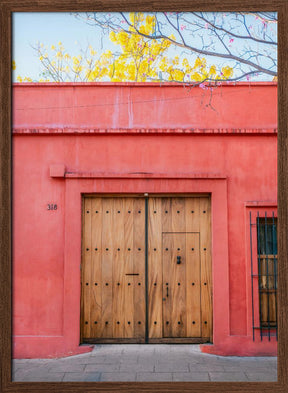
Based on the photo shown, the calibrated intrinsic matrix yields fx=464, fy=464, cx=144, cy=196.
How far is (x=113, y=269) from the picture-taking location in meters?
7.16

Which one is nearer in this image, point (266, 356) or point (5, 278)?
point (5, 278)

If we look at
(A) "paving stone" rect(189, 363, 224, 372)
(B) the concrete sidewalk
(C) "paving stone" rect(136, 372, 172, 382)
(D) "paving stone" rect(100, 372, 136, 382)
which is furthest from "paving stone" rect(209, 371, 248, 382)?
(D) "paving stone" rect(100, 372, 136, 382)

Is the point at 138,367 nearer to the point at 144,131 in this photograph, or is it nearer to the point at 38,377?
the point at 38,377

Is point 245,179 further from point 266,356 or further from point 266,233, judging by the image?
point 266,356

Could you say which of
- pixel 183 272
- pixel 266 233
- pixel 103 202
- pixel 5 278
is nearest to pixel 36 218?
pixel 103 202

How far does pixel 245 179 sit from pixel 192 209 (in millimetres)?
931

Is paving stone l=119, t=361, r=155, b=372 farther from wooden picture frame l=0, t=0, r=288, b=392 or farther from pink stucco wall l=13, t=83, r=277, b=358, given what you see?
wooden picture frame l=0, t=0, r=288, b=392

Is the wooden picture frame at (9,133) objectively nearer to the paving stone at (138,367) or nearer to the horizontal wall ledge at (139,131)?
the paving stone at (138,367)

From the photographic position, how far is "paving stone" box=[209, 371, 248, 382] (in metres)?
5.78

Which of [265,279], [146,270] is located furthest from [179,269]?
[265,279]

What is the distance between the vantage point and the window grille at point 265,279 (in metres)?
6.86

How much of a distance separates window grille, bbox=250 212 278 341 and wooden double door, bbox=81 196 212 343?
705mm

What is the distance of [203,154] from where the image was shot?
7125mm

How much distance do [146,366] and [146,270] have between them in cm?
148
